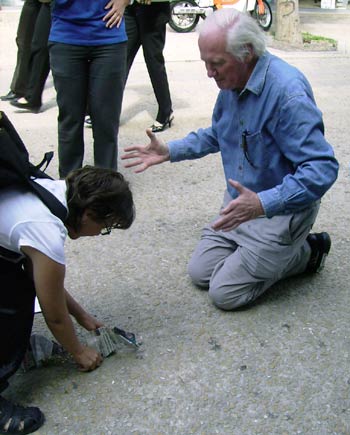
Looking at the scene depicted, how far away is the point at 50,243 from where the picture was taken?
6.33 feet

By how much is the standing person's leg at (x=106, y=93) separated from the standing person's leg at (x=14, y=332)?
1.86 m

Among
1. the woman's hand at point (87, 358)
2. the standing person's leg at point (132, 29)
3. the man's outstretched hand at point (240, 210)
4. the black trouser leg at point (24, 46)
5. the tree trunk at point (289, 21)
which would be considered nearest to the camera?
the woman's hand at point (87, 358)

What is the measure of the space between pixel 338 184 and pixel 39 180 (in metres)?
2.65

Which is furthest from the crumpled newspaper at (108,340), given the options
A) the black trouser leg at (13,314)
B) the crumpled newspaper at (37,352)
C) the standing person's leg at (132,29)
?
the standing person's leg at (132,29)

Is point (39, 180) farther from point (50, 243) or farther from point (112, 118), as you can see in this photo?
point (112, 118)

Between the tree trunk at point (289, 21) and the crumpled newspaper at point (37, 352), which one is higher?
the crumpled newspaper at point (37, 352)

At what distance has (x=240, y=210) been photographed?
245 centimetres

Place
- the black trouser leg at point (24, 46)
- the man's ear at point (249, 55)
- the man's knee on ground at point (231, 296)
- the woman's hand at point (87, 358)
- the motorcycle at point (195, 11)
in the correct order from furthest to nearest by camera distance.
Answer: the motorcycle at point (195, 11), the black trouser leg at point (24, 46), the man's knee on ground at point (231, 296), the man's ear at point (249, 55), the woman's hand at point (87, 358)

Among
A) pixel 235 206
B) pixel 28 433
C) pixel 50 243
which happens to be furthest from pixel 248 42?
pixel 28 433

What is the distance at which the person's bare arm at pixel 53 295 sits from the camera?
1950mm

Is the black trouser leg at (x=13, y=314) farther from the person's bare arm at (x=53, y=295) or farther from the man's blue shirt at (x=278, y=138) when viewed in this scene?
the man's blue shirt at (x=278, y=138)

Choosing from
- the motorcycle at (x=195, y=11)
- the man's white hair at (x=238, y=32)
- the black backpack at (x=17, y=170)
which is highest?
the man's white hair at (x=238, y=32)

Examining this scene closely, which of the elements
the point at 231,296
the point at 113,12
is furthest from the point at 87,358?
the point at 113,12

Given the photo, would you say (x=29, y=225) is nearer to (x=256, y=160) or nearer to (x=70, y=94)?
(x=256, y=160)
